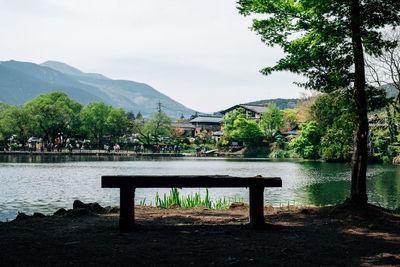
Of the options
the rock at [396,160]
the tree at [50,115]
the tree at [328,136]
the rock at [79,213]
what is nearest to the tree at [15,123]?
the tree at [50,115]

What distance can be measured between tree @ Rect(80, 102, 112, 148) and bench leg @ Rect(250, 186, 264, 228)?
6641cm

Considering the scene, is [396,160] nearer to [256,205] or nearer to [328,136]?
[328,136]

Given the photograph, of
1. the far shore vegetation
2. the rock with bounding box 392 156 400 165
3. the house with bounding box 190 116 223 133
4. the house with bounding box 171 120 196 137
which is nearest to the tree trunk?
the rock with bounding box 392 156 400 165

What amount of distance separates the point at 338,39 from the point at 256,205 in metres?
4.14

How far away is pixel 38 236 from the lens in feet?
18.5

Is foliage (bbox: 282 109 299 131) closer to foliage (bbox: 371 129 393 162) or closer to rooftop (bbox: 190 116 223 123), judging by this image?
foliage (bbox: 371 129 393 162)

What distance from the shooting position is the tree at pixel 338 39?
7961mm

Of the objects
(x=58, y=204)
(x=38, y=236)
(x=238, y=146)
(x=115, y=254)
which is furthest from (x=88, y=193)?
(x=238, y=146)

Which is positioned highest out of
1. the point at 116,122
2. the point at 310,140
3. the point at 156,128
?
the point at 116,122

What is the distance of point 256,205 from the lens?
20.7ft

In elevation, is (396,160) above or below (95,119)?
below

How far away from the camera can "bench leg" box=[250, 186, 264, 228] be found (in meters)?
6.30

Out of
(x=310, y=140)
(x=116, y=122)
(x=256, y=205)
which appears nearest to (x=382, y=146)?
(x=310, y=140)

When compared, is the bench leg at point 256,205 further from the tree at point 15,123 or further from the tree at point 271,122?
the tree at point 15,123
